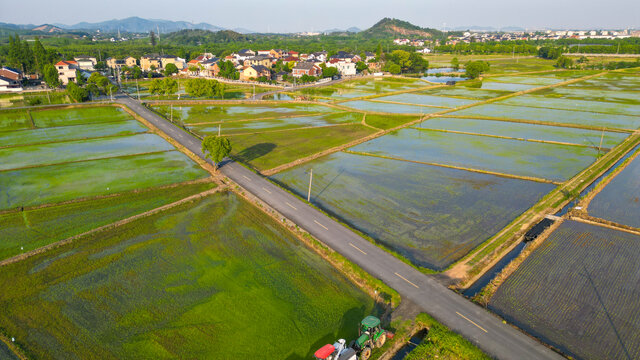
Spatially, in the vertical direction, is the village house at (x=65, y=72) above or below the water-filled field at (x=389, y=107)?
above

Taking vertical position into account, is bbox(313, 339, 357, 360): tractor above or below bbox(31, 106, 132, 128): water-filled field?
below

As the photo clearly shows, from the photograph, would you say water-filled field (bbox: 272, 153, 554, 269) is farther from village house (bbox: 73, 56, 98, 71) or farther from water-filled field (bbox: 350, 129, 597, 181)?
village house (bbox: 73, 56, 98, 71)

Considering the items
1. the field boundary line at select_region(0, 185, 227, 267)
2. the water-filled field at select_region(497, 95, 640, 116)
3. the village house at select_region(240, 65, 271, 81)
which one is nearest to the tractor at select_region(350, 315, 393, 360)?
the field boundary line at select_region(0, 185, 227, 267)

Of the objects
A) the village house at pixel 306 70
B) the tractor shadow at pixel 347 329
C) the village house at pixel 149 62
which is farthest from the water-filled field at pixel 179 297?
the village house at pixel 149 62

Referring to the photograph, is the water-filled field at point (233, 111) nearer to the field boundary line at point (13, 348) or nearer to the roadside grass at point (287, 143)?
the roadside grass at point (287, 143)

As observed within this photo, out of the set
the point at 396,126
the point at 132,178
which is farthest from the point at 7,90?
the point at 396,126

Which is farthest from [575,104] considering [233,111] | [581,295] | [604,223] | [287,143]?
Answer: [233,111]
